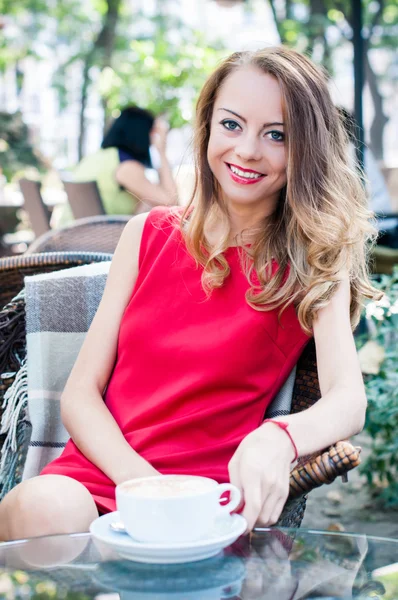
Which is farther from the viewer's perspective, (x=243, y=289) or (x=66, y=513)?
(x=243, y=289)

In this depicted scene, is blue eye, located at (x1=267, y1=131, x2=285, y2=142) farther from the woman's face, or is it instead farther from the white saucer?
the white saucer

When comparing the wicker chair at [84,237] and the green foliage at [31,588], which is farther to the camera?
the wicker chair at [84,237]

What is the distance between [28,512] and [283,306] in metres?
0.59

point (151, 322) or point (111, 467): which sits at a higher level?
point (151, 322)

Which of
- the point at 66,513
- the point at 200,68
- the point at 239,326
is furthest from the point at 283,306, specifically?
the point at 200,68

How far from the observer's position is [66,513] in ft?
Result: 4.39

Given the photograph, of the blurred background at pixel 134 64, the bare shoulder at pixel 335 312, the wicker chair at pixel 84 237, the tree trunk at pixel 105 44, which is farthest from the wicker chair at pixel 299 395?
the tree trunk at pixel 105 44

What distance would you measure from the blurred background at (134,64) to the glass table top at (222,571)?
4689 millimetres

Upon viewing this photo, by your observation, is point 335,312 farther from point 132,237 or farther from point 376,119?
point 376,119

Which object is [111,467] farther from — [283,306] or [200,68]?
[200,68]

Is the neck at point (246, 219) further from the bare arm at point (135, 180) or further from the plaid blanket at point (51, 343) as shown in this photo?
the bare arm at point (135, 180)

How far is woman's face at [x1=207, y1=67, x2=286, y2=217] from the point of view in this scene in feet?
5.24

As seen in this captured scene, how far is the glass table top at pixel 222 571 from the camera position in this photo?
3.21 feet

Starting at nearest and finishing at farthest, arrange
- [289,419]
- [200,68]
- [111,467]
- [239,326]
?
[289,419] < [111,467] < [239,326] < [200,68]
